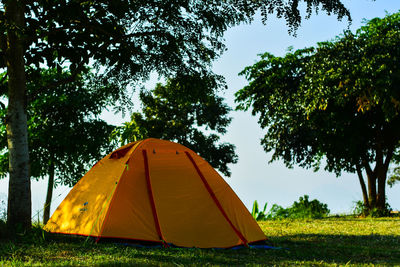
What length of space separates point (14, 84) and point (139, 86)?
3637mm

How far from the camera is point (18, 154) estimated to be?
26.9ft

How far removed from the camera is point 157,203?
7.39 metres

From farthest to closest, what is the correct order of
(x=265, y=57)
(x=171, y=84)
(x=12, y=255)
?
(x=265, y=57), (x=171, y=84), (x=12, y=255)

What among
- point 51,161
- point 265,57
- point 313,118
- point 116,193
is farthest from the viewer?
point 265,57

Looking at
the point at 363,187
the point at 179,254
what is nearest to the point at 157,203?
the point at 179,254

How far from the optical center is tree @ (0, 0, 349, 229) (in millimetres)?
8188

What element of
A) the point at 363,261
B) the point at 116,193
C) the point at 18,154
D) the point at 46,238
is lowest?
the point at 363,261

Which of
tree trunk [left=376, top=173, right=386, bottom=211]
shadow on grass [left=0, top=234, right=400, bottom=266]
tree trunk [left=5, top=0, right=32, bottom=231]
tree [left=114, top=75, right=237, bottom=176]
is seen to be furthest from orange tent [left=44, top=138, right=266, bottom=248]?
tree [left=114, top=75, right=237, bottom=176]

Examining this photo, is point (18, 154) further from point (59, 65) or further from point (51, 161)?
point (51, 161)

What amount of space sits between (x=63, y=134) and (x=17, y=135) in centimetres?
1045

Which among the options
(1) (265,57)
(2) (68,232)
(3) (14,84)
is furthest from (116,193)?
(1) (265,57)

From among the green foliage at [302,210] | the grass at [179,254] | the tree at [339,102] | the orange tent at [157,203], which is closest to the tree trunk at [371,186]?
the tree at [339,102]

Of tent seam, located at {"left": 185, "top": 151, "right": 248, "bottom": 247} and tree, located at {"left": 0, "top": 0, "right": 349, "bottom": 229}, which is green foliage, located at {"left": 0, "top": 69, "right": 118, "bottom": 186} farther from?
tent seam, located at {"left": 185, "top": 151, "right": 248, "bottom": 247}

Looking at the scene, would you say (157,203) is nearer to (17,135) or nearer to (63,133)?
(17,135)
